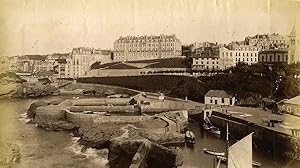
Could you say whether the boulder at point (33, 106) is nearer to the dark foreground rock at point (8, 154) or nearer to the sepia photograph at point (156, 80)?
the sepia photograph at point (156, 80)

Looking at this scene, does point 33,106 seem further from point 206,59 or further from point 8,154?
point 206,59

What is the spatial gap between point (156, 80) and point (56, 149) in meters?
0.44

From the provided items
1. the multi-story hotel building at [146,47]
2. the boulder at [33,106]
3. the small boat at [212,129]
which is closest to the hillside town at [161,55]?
the multi-story hotel building at [146,47]

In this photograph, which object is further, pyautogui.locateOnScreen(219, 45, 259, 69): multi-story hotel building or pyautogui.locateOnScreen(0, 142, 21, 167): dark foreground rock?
pyautogui.locateOnScreen(219, 45, 259, 69): multi-story hotel building

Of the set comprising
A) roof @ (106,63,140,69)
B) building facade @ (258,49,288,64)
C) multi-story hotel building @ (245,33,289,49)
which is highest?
multi-story hotel building @ (245,33,289,49)

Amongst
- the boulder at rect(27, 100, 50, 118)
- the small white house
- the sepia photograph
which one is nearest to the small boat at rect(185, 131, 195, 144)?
the sepia photograph

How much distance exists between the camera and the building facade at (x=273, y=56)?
A: 1.72 m

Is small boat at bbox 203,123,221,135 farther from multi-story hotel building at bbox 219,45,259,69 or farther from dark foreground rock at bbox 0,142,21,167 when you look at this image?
dark foreground rock at bbox 0,142,21,167

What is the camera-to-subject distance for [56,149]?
5.41 feet

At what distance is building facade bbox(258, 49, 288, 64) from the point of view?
1716 millimetres

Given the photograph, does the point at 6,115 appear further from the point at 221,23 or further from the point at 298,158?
the point at 298,158

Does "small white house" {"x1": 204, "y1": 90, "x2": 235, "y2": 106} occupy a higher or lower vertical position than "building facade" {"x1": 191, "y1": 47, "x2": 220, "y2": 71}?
lower

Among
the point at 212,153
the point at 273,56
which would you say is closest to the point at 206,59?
the point at 273,56

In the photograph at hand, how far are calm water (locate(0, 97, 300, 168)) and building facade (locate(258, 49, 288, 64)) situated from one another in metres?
0.34
